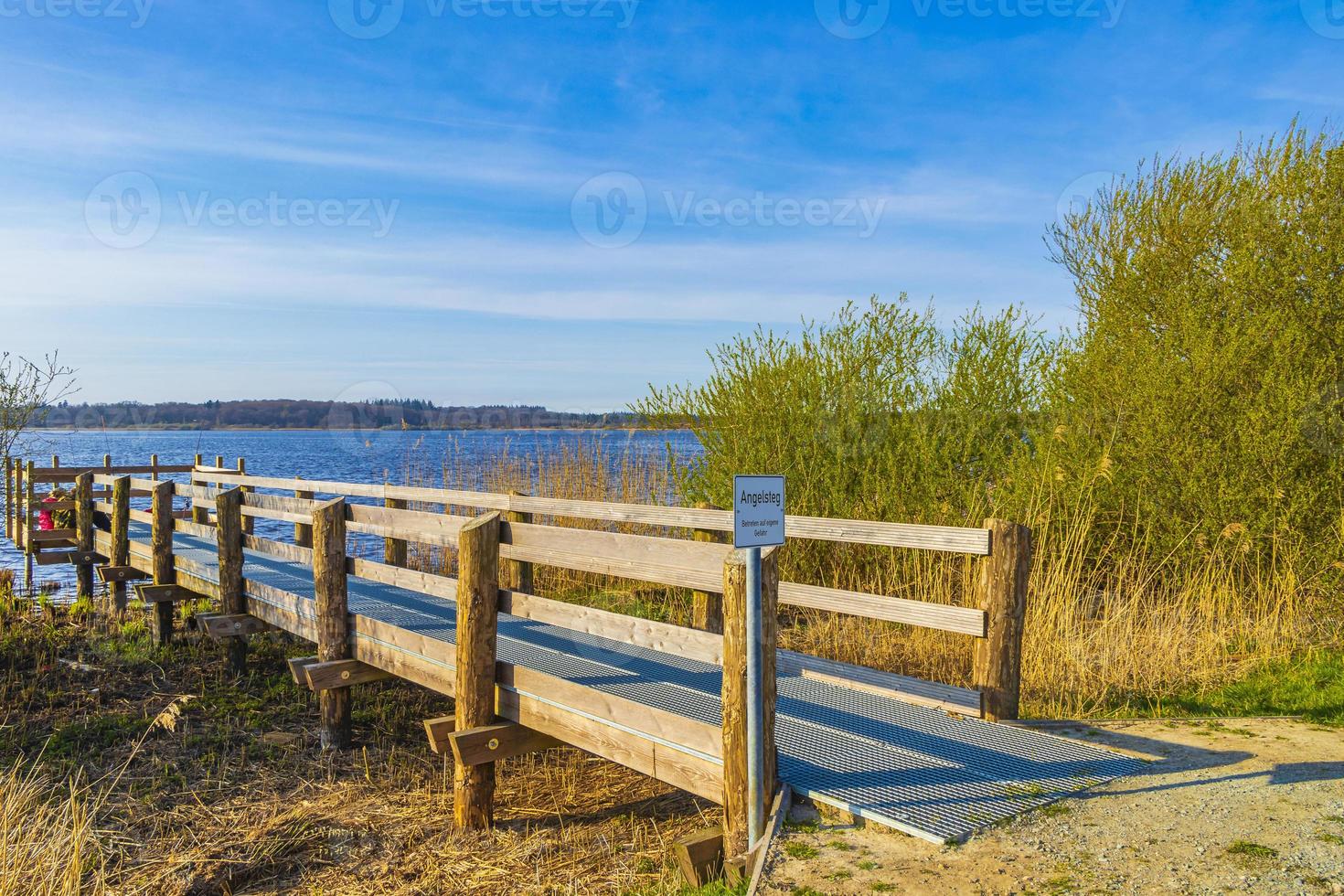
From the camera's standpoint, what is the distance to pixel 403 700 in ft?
28.6

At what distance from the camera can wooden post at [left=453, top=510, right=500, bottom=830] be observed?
5613 mm

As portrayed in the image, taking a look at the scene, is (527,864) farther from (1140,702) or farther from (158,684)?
(158,684)

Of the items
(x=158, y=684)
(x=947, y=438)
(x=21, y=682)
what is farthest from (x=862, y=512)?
(x=21, y=682)

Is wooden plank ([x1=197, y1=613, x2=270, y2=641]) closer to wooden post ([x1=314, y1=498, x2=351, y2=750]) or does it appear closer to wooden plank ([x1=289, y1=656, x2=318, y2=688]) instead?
wooden plank ([x1=289, y1=656, x2=318, y2=688])

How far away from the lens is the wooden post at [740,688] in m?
4.11

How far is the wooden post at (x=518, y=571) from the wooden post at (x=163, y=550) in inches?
148

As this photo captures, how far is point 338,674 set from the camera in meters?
7.16

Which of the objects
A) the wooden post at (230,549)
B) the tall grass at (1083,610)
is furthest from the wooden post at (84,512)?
the tall grass at (1083,610)

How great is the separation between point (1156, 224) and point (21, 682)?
14025mm

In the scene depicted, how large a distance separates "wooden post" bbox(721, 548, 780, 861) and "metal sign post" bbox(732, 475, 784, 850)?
0.05 meters

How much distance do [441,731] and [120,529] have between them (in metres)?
8.18

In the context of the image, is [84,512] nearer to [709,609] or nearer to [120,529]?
[120,529]

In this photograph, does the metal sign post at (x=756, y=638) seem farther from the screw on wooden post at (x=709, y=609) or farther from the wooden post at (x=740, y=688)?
the screw on wooden post at (x=709, y=609)

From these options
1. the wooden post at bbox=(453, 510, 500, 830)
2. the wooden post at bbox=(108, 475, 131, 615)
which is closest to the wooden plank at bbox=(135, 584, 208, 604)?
the wooden post at bbox=(108, 475, 131, 615)
